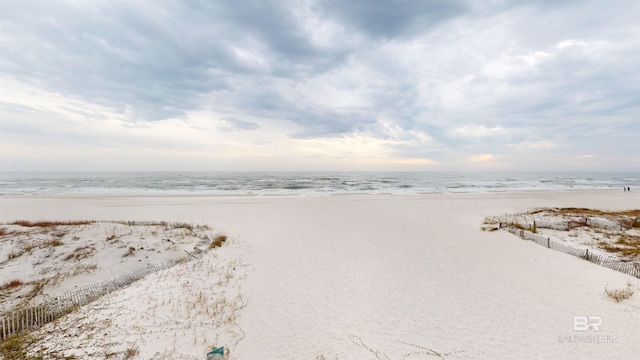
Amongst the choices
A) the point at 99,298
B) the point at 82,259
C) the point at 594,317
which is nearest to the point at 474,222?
the point at 594,317

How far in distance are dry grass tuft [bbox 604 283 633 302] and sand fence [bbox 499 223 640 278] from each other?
6.81 feet

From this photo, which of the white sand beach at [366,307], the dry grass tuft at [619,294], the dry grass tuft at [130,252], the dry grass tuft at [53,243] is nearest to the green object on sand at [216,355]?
the white sand beach at [366,307]

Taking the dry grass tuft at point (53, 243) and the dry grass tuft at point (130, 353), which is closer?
the dry grass tuft at point (130, 353)

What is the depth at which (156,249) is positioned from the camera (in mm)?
13062

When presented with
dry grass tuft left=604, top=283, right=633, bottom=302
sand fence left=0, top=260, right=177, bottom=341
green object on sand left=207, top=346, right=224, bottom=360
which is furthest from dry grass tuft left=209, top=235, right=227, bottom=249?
dry grass tuft left=604, top=283, right=633, bottom=302

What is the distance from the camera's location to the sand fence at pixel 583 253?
394 inches

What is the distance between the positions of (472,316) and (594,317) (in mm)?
2989

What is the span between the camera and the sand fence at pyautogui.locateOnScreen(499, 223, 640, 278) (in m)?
10.0

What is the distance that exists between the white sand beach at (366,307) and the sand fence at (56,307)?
1.30 feet

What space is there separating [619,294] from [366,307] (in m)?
7.30

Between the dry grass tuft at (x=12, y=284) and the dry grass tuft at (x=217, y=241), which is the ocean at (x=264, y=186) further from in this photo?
the dry grass tuft at (x=12, y=284)

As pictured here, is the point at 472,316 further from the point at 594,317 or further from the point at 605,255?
the point at 605,255

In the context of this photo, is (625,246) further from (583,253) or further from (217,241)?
(217,241)

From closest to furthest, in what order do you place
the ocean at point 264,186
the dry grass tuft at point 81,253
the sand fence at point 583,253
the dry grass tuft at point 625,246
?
the sand fence at point 583,253, the dry grass tuft at point 81,253, the dry grass tuft at point 625,246, the ocean at point 264,186
